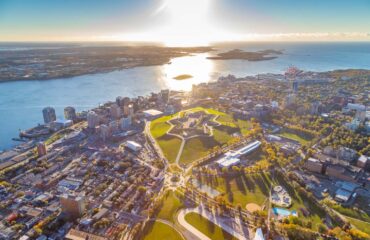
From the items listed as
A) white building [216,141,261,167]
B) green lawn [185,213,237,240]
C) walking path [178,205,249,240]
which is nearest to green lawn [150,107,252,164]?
white building [216,141,261,167]

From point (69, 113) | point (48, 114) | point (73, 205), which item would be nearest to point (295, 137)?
point (73, 205)

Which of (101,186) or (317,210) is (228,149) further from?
(101,186)

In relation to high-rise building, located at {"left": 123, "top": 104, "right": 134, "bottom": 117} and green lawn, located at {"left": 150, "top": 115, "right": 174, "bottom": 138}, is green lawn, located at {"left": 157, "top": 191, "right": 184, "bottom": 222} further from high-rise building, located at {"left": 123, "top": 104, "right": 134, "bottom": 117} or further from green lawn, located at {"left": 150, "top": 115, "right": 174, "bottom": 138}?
high-rise building, located at {"left": 123, "top": 104, "right": 134, "bottom": 117}

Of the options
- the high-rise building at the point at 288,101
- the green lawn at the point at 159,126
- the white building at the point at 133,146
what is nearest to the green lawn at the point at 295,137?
the high-rise building at the point at 288,101

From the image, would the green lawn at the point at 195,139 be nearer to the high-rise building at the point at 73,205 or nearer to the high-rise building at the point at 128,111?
the high-rise building at the point at 128,111

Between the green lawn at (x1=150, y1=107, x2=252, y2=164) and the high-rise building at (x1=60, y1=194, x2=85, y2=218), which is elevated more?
the high-rise building at (x1=60, y1=194, x2=85, y2=218)

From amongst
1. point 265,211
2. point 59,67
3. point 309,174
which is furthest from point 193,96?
point 59,67

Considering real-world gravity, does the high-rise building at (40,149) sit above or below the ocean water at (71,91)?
above
